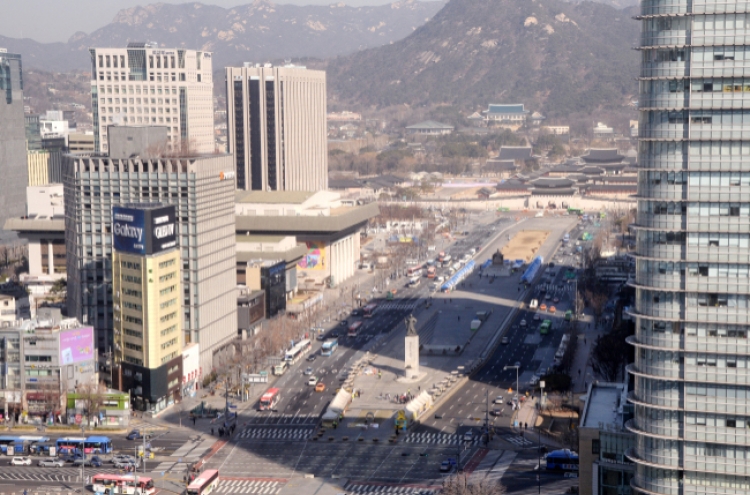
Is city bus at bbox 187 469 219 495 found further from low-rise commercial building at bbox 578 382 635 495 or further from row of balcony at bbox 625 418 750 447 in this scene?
row of balcony at bbox 625 418 750 447

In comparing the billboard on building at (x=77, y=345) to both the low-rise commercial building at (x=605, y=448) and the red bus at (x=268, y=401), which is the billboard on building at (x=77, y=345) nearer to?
the red bus at (x=268, y=401)

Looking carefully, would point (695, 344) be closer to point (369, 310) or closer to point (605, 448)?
point (605, 448)

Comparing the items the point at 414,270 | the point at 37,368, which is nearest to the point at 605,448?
the point at 37,368

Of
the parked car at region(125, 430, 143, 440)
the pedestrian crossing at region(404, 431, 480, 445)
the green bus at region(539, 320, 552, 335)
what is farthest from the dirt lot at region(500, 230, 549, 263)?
the parked car at region(125, 430, 143, 440)

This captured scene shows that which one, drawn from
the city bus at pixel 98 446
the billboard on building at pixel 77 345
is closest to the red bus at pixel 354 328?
the billboard on building at pixel 77 345

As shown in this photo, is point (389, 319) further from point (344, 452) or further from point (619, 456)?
point (619, 456)

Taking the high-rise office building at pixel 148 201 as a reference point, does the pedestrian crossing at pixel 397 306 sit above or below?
below
